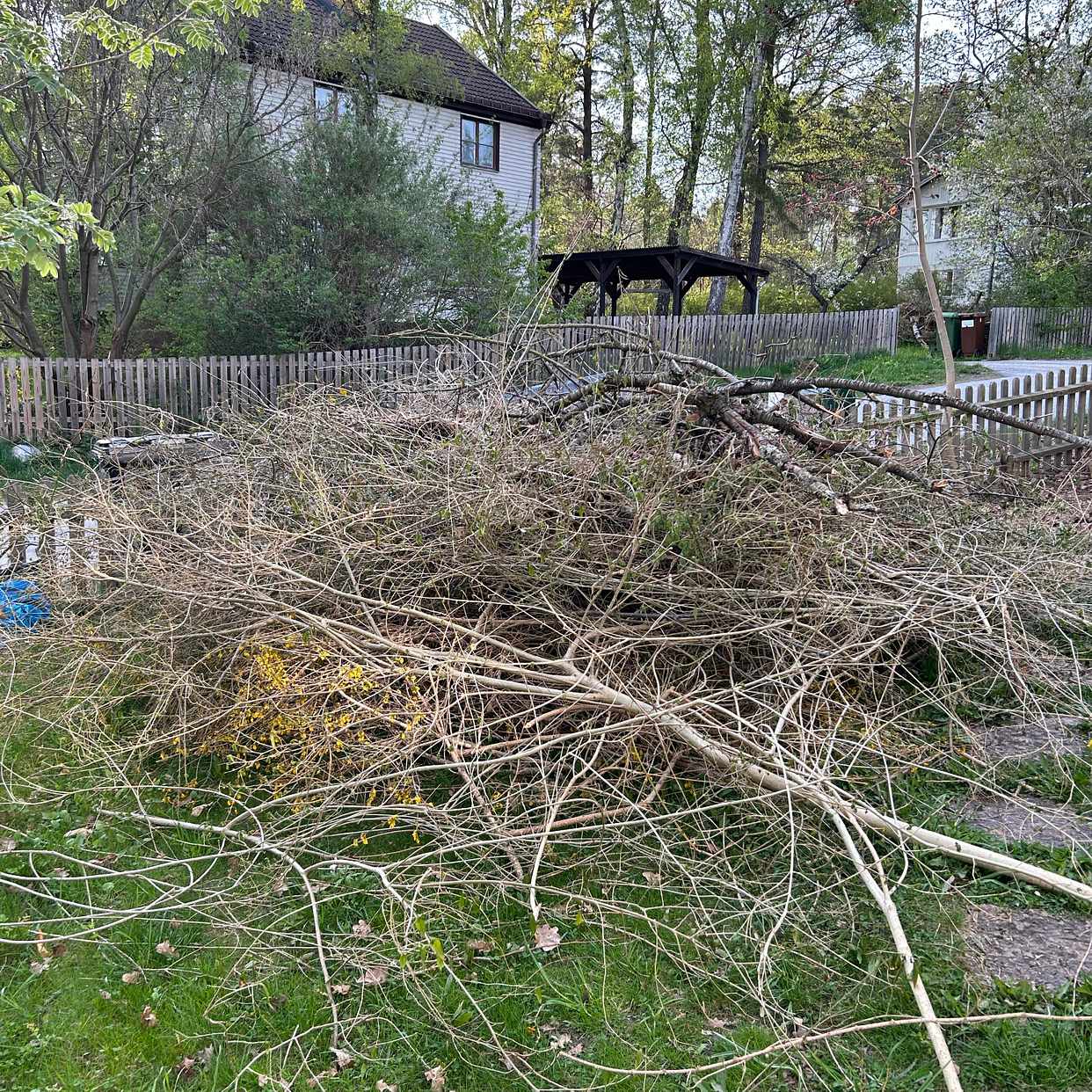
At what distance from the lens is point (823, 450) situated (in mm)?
4949

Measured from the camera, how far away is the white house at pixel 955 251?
25.7 meters

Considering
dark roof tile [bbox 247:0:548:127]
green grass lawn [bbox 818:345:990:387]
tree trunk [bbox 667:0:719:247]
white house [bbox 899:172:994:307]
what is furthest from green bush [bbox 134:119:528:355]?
tree trunk [bbox 667:0:719:247]

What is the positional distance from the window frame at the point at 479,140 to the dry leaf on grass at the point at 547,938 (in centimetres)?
2406

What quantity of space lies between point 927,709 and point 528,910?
7.36ft

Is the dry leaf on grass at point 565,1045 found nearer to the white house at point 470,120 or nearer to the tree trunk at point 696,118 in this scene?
the white house at point 470,120

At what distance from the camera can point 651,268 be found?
23.1 meters

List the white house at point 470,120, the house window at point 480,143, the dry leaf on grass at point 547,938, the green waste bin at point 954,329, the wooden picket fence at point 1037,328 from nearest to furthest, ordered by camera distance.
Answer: the dry leaf on grass at point 547,938
the white house at point 470,120
the green waste bin at point 954,329
the house window at point 480,143
the wooden picket fence at point 1037,328

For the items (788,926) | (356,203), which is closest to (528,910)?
(788,926)

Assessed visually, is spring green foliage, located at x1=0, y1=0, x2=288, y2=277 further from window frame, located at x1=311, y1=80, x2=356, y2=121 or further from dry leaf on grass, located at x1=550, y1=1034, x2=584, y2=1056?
dry leaf on grass, located at x1=550, y1=1034, x2=584, y2=1056

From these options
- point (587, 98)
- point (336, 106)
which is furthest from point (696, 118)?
point (336, 106)

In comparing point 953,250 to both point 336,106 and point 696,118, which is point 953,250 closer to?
point 696,118

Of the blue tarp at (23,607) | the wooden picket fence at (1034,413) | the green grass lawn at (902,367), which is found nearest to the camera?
the blue tarp at (23,607)

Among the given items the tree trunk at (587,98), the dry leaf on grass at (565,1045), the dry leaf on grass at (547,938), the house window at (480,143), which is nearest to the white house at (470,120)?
the house window at (480,143)

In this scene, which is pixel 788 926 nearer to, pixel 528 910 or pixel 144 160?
pixel 528 910
